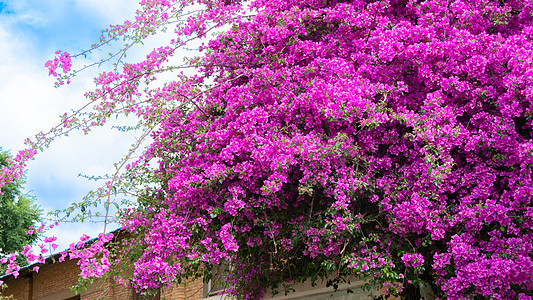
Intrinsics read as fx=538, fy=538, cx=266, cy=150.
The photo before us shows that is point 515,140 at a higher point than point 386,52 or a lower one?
lower

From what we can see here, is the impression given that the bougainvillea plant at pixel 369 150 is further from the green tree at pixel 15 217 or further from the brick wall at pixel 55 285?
the green tree at pixel 15 217

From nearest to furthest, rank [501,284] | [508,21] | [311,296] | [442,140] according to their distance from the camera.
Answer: [501,284] → [442,140] → [508,21] → [311,296]

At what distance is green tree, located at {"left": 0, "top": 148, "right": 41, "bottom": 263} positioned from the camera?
28.0m

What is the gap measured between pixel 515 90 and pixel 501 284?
247 centimetres

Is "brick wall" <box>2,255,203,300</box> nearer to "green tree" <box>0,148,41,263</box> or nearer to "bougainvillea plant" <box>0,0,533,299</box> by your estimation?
"green tree" <box>0,148,41,263</box>

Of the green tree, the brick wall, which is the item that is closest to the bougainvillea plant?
the brick wall

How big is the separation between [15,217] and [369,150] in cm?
2624

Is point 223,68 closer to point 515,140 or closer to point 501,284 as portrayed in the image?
point 515,140

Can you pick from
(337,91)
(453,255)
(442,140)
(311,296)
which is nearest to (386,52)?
(337,91)

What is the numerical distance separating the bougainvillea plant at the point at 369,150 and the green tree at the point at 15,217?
21.6m

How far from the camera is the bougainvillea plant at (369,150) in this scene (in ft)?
22.1

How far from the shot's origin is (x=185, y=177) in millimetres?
7766

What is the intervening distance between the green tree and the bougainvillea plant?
70.8 feet

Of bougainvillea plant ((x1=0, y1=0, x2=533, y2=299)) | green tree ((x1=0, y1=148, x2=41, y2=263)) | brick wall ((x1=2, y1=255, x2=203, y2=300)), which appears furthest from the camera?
green tree ((x1=0, y1=148, x2=41, y2=263))
